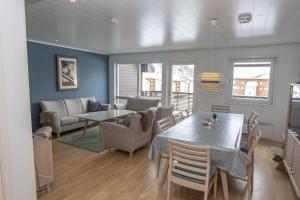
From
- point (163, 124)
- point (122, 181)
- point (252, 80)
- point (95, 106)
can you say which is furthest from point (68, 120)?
point (252, 80)

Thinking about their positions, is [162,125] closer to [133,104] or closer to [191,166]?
[191,166]

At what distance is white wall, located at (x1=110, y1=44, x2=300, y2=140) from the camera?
14.6 ft

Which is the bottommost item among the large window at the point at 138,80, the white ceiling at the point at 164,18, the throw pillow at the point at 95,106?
the throw pillow at the point at 95,106

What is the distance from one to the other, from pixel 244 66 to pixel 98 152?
429cm

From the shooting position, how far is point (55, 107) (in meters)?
5.06

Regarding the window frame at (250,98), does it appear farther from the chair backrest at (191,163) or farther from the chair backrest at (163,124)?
the chair backrest at (191,163)

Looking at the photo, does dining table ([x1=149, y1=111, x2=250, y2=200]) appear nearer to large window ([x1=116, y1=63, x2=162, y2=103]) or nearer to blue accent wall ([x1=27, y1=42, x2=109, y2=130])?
large window ([x1=116, y1=63, x2=162, y2=103])

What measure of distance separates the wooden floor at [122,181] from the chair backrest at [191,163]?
Answer: 0.53 m

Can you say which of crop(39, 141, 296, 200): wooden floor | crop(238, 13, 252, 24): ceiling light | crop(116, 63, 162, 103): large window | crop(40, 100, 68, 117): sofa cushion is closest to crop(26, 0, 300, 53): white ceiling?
crop(238, 13, 252, 24): ceiling light

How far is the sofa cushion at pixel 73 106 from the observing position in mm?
5441

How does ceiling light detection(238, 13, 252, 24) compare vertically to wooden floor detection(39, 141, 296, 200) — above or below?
above

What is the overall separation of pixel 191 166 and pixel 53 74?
4.74 metres

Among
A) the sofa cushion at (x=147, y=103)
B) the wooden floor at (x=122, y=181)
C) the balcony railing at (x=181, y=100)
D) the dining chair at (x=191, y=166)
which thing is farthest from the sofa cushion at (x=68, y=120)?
the dining chair at (x=191, y=166)

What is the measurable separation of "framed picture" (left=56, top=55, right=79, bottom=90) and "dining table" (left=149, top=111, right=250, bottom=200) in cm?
400
